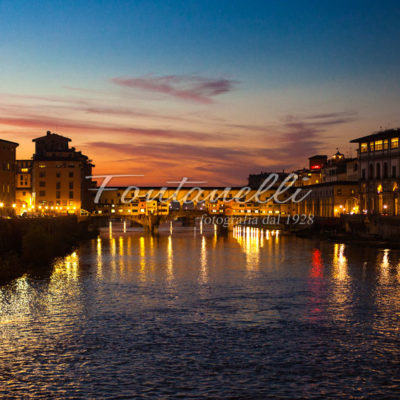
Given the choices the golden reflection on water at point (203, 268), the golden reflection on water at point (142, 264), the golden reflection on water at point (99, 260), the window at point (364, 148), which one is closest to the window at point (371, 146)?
the window at point (364, 148)

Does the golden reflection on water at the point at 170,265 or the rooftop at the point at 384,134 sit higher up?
the rooftop at the point at 384,134

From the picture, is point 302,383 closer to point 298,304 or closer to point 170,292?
point 298,304

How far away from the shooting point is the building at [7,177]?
3600 inches

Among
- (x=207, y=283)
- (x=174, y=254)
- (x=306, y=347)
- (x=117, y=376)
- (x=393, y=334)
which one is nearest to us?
(x=117, y=376)

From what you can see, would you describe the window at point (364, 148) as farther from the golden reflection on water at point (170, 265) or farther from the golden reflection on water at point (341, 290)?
the golden reflection on water at point (341, 290)

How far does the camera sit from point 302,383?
23.2 meters

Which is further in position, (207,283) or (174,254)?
(174,254)

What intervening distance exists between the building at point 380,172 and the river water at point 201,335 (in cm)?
5753

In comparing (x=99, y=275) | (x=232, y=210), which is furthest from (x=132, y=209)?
(x=99, y=275)

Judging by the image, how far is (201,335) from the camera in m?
30.0

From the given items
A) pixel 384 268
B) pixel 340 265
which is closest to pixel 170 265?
pixel 340 265

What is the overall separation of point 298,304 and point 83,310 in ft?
43.2

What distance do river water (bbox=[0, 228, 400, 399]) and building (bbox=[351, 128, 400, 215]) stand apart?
57.5 m

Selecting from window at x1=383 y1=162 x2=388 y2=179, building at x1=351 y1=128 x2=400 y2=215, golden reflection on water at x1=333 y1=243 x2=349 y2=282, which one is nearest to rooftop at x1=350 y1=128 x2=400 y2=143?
building at x1=351 y1=128 x2=400 y2=215
